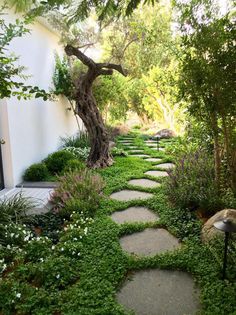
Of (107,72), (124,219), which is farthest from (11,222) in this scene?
(107,72)

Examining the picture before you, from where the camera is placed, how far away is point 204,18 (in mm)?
3443

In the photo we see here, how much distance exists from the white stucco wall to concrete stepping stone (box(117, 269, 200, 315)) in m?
3.79

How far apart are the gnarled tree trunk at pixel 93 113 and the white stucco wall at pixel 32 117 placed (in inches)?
44.7

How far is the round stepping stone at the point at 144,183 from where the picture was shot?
5.43m

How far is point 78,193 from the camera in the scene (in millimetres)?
4344

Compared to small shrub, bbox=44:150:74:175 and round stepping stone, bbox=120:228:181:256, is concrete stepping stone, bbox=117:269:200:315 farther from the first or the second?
small shrub, bbox=44:150:74:175

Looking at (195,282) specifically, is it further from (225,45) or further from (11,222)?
(225,45)

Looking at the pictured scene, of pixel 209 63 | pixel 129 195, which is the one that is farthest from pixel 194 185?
pixel 209 63

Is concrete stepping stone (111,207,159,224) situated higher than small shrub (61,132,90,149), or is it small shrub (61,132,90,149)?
small shrub (61,132,90,149)

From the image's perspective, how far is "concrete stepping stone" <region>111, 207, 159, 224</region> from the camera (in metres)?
3.94

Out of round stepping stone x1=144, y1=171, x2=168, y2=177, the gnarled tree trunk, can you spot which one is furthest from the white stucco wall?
round stepping stone x1=144, y1=171, x2=168, y2=177

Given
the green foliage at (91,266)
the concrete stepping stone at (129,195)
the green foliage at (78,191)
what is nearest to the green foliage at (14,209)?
the green foliage at (91,266)

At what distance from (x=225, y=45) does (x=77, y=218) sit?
9.60 ft

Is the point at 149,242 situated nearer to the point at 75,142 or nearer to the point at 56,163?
the point at 56,163
